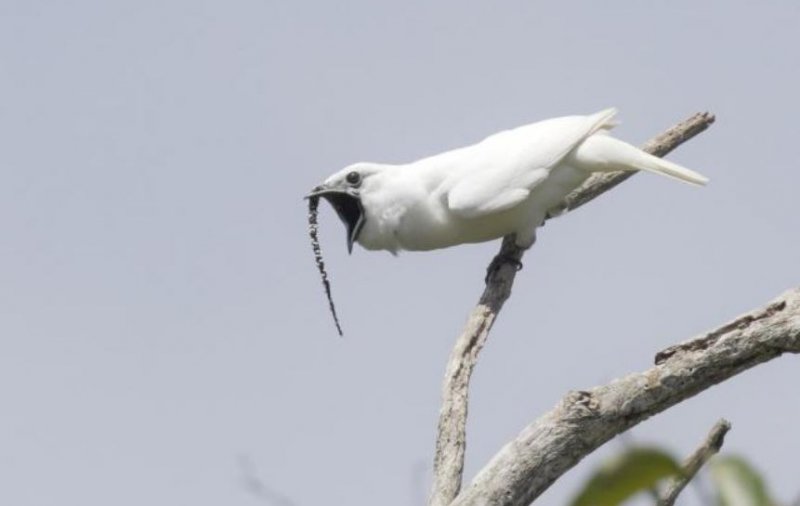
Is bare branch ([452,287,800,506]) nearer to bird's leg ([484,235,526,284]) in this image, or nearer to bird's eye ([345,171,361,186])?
bird's leg ([484,235,526,284])

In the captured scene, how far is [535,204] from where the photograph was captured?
6.98 metres

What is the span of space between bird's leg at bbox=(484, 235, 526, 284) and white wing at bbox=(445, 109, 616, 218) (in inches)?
8.2

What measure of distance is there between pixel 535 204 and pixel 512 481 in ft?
10.8

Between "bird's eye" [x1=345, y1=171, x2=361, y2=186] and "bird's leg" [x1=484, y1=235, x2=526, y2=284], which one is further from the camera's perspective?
"bird's eye" [x1=345, y1=171, x2=361, y2=186]

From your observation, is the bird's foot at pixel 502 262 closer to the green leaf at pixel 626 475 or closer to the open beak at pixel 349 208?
the open beak at pixel 349 208

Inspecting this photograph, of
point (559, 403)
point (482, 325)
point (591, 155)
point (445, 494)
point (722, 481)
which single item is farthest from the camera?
point (591, 155)

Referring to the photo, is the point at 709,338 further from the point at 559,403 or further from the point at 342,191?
the point at 342,191

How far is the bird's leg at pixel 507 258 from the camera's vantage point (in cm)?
651

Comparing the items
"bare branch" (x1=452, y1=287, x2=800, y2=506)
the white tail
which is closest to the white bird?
the white tail

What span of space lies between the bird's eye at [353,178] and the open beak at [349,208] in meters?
0.04

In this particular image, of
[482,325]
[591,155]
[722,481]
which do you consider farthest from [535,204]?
[722,481]

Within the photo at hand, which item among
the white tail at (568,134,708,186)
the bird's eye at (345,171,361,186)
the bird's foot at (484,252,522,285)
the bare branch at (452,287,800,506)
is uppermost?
the bird's eye at (345,171,361,186)

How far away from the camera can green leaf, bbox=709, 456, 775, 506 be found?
122cm

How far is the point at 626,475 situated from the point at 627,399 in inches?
105
